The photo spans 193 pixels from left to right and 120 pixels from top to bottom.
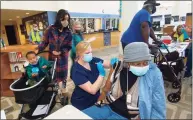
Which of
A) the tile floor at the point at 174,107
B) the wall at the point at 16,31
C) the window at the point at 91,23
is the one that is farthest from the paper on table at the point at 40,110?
the wall at the point at 16,31

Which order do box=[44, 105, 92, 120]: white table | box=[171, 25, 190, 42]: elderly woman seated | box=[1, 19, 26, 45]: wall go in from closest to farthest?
box=[44, 105, 92, 120]: white table
box=[171, 25, 190, 42]: elderly woman seated
box=[1, 19, 26, 45]: wall

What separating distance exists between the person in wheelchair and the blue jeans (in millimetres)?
1058

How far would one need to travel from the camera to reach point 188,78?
3422 millimetres

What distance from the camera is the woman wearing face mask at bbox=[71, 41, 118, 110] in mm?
1438

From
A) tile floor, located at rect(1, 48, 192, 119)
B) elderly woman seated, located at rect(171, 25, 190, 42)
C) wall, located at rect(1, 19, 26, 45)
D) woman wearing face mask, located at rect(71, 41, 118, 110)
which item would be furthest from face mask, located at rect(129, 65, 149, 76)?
wall, located at rect(1, 19, 26, 45)

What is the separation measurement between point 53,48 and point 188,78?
290cm

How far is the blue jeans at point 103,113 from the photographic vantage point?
130 cm

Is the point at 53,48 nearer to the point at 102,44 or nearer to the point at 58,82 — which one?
the point at 58,82

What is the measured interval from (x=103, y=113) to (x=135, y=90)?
1.11 ft

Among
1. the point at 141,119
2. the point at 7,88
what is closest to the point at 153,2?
the point at 141,119

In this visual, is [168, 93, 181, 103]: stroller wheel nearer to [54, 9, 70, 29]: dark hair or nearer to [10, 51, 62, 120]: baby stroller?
[10, 51, 62, 120]: baby stroller

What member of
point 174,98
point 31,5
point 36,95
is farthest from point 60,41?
point 31,5

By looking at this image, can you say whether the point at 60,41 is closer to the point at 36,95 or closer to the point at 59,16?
the point at 59,16

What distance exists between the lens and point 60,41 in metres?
2.30
